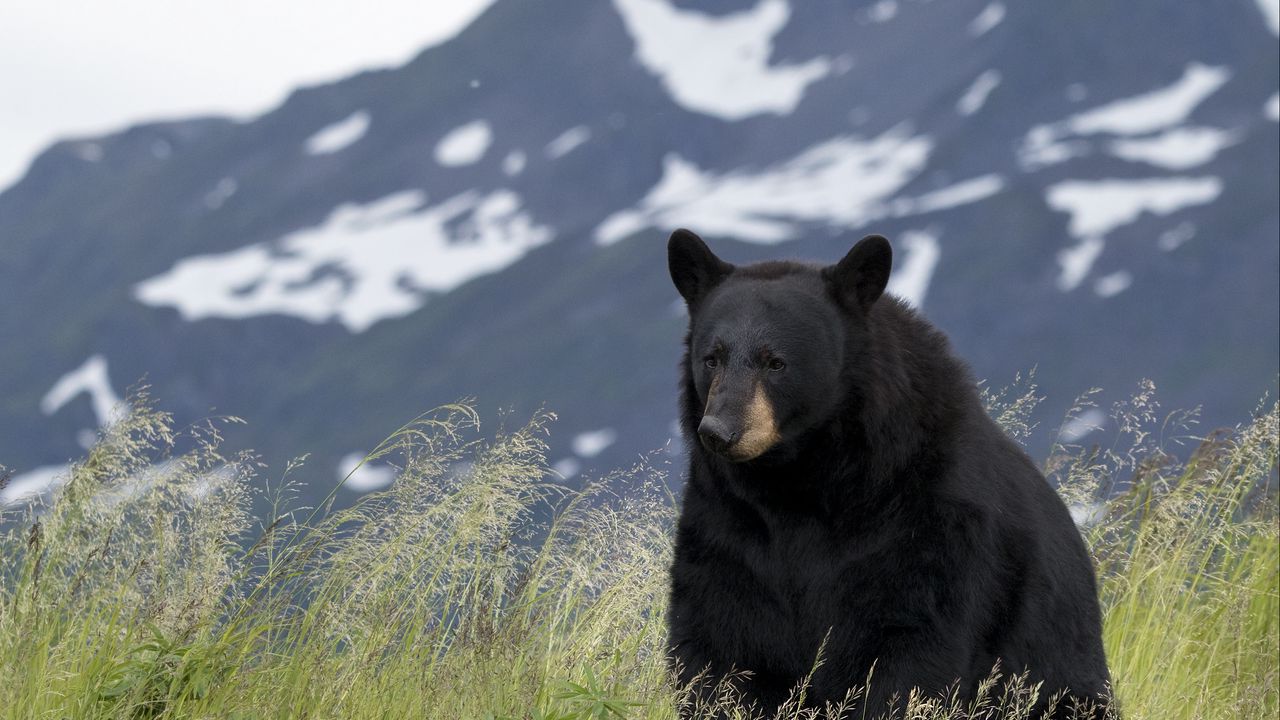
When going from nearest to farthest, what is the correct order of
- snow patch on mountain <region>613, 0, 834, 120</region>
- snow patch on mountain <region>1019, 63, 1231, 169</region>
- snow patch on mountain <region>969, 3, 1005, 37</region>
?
snow patch on mountain <region>1019, 63, 1231, 169</region>, snow patch on mountain <region>613, 0, 834, 120</region>, snow patch on mountain <region>969, 3, 1005, 37</region>

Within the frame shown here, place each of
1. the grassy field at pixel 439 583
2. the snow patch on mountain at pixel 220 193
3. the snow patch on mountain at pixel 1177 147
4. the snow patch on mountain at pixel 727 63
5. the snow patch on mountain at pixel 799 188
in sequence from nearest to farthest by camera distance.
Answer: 1. the grassy field at pixel 439 583
2. the snow patch on mountain at pixel 1177 147
3. the snow patch on mountain at pixel 799 188
4. the snow patch on mountain at pixel 727 63
5. the snow patch on mountain at pixel 220 193

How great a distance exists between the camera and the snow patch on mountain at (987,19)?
140375mm

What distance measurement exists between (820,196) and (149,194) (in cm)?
7246

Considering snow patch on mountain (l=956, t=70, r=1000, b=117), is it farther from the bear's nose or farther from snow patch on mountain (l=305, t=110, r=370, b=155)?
the bear's nose

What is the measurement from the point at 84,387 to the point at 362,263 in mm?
31430

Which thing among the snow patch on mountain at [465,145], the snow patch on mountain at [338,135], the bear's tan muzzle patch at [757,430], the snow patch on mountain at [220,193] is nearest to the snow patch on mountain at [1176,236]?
the snow patch on mountain at [465,145]

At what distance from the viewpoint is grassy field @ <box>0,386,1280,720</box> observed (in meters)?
3.31

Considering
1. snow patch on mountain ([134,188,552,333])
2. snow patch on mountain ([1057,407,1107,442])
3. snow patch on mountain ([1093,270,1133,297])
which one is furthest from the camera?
Answer: snow patch on mountain ([134,188,552,333])

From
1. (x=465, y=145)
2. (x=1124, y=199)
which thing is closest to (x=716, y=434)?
(x=1124, y=199)

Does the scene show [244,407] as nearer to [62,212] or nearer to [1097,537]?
[62,212]

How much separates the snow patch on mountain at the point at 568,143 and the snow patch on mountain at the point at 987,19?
A: 1539 inches

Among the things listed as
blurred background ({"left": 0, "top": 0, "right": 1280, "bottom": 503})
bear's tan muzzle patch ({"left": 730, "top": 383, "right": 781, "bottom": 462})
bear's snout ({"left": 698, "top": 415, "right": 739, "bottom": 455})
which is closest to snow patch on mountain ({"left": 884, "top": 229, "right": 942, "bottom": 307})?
blurred background ({"left": 0, "top": 0, "right": 1280, "bottom": 503})

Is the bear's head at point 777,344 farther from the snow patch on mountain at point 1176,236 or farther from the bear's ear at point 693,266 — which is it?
the snow patch on mountain at point 1176,236

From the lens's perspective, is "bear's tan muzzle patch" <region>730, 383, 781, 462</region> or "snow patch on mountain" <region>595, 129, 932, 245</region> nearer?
"bear's tan muzzle patch" <region>730, 383, 781, 462</region>
